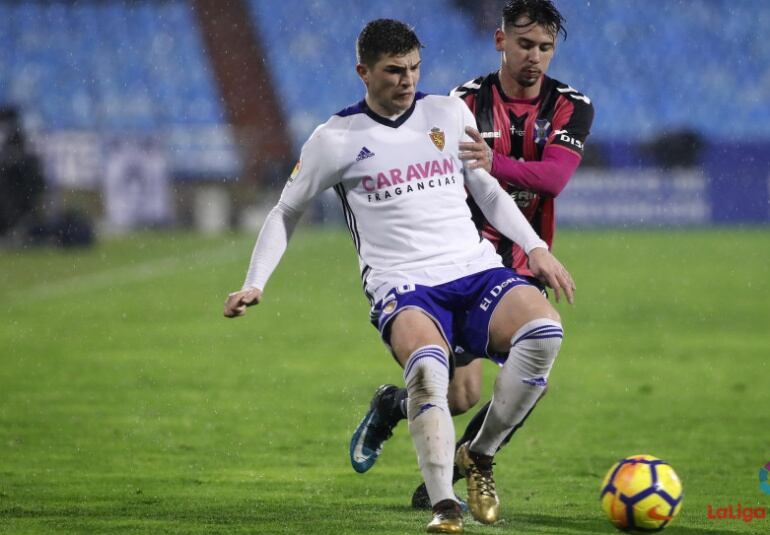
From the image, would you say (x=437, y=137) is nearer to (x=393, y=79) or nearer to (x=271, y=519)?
(x=393, y=79)

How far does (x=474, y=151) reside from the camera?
5.13m

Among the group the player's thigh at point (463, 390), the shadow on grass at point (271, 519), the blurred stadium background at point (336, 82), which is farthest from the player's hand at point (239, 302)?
the blurred stadium background at point (336, 82)

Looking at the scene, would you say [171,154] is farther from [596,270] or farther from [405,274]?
[405,274]

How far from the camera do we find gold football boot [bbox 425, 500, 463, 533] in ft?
14.6

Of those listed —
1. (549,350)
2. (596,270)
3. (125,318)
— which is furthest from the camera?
(596,270)

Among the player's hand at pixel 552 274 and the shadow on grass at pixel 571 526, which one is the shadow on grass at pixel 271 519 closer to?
the shadow on grass at pixel 571 526

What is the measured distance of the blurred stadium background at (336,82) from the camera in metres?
27.4

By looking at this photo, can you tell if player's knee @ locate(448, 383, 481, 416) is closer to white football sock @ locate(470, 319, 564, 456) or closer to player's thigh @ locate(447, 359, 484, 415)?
player's thigh @ locate(447, 359, 484, 415)

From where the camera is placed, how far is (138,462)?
21.4 feet

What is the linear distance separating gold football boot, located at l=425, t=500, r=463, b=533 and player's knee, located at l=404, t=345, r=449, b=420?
323mm

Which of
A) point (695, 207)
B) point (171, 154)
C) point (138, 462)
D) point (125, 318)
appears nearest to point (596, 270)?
point (125, 318)

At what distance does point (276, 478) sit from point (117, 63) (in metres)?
25.3

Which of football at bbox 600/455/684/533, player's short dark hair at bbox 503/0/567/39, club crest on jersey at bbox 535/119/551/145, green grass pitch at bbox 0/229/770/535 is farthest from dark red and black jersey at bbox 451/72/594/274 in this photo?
football at bbox 600/455/684/533

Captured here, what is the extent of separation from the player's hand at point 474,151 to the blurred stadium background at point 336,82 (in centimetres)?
2163
